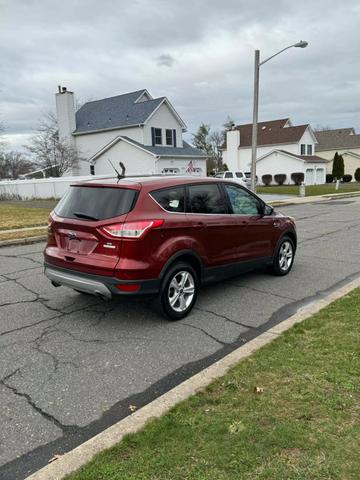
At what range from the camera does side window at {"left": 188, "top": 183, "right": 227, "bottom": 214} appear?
5297 mm

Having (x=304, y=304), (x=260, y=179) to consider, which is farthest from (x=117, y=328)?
(x=260, y=179)

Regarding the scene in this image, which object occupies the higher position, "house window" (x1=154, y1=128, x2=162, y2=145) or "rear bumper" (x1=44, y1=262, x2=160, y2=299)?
"house window" (x1=154, y1=128, x2=162, y2=145)

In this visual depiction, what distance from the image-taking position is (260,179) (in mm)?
50562

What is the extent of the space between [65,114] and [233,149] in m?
25.3

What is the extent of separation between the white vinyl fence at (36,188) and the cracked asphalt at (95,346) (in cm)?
2098

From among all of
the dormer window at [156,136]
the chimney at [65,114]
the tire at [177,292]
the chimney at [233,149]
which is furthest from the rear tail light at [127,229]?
the chimney at [233,149]

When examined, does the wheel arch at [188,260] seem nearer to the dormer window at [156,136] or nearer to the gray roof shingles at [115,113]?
the gray roof shingles at [115,113]

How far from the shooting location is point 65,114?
3600 cm

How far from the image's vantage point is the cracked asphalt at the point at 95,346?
3.01 m

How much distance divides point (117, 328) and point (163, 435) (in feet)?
7.09

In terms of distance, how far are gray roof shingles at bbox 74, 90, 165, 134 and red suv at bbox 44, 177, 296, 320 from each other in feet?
91.5

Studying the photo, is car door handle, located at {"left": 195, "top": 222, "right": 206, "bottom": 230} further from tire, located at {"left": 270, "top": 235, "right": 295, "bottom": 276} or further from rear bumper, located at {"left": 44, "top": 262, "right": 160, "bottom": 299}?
tire, located at {"left": 270, "top": 235, "right": 295, "bottom": 276}

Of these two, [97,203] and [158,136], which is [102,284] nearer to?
[97,203]

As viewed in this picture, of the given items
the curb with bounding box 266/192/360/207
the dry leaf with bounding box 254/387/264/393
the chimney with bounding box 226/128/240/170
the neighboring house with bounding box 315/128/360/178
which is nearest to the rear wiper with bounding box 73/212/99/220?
the dry leaf with bounding box 254/387/264/393
